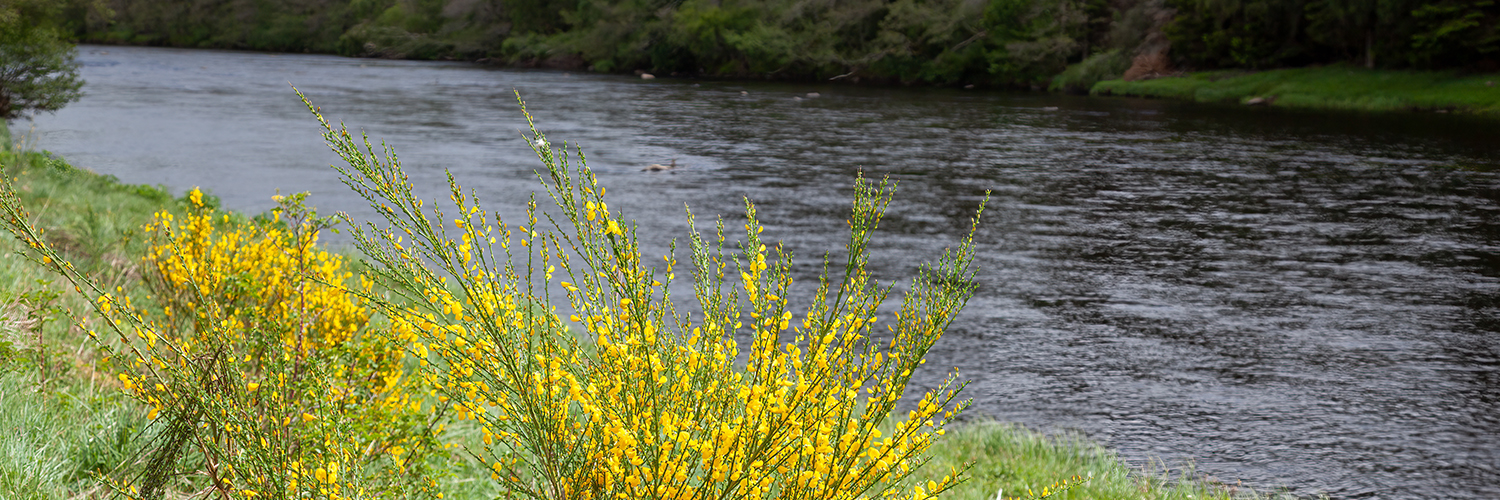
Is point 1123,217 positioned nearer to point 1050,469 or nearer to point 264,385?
point 1050,469

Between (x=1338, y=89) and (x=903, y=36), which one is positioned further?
Answer: (x=903, y=36)

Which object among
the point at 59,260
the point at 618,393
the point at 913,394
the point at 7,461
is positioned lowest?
the point at 913,394

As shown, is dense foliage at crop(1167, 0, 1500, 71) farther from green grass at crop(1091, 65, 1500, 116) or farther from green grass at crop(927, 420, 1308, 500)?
green grass at crop(927, 420, 1308, 500)

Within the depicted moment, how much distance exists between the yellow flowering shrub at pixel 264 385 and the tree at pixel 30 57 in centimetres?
1762

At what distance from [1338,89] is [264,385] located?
4280cm

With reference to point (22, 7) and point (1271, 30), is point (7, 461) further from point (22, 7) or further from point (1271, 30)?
point (1271, 30)

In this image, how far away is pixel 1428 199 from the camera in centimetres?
1878

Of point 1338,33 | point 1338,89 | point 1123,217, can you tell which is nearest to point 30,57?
point 1123,217

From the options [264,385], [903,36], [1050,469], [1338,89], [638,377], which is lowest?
[1050,469]

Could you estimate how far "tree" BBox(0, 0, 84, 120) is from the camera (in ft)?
68.8

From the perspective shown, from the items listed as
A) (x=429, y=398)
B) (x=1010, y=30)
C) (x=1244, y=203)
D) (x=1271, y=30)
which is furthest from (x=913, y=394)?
(x=1010, y=30)

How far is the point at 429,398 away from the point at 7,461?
3296 mm

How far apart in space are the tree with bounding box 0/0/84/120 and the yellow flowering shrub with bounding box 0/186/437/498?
17.6 m

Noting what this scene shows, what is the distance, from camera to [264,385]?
11.5 feet
